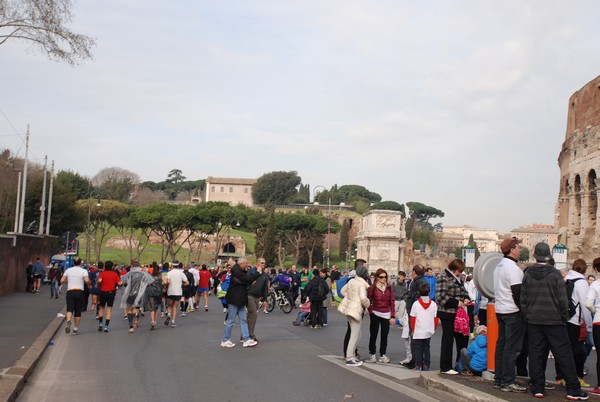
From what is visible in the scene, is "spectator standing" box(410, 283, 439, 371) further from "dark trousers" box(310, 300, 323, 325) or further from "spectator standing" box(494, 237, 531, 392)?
"dark trousers" box(310, 300, 323, 325)

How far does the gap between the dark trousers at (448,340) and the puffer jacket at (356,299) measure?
1596 millimetres

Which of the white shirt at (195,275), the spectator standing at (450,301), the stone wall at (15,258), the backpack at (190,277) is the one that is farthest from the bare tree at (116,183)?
the spectator standing at (450,301)

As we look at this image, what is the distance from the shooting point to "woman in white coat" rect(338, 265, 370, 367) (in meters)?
11.2

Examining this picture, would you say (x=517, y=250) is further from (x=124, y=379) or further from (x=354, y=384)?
(x=124, y=379)

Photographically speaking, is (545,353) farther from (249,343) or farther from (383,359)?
(249,343)

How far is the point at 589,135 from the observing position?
33875 mm

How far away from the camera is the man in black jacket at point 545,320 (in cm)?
766

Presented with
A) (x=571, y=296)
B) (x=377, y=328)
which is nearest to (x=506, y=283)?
(x=571, y=296)

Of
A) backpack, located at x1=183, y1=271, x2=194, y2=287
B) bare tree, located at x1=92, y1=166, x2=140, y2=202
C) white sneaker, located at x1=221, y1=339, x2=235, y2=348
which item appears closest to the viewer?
white sneaker, located at x1=221, y1=339, x2=235, y2=348

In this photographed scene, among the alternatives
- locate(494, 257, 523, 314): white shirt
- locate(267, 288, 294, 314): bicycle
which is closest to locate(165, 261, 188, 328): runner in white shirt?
locate(267, 288, 294, 314): bicycle

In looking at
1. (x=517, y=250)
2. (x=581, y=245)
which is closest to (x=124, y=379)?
(x=517, y=250)

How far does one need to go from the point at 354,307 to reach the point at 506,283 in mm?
3478

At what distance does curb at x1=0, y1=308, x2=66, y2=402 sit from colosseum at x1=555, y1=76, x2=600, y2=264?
2657 cm

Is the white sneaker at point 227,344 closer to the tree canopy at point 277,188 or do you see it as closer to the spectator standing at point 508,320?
the spectator standing at point 508,320
